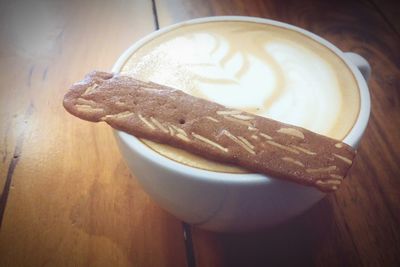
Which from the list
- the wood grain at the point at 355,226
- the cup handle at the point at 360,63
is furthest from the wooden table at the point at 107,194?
the cup handle at the point at 360,63

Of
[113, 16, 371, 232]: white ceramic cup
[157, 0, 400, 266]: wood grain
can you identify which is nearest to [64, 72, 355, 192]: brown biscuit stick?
[113, 16, 371, 232]: white ceramic cup

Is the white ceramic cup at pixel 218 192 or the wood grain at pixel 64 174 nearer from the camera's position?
the white ceramic cup at pixel 218 192

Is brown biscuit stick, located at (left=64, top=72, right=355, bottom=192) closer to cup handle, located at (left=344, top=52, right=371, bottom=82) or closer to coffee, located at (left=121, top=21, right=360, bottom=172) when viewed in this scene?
coffee, located at (left=121, top=21, right=360, bottom=172)

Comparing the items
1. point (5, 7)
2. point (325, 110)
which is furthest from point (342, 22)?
point (5, 7)

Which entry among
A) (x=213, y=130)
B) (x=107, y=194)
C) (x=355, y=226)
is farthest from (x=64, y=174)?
(x=355, y=226)

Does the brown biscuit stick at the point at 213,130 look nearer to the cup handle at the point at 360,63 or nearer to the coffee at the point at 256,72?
the coffee at the point at 256,72

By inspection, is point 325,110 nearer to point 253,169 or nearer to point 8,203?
point 253,169
